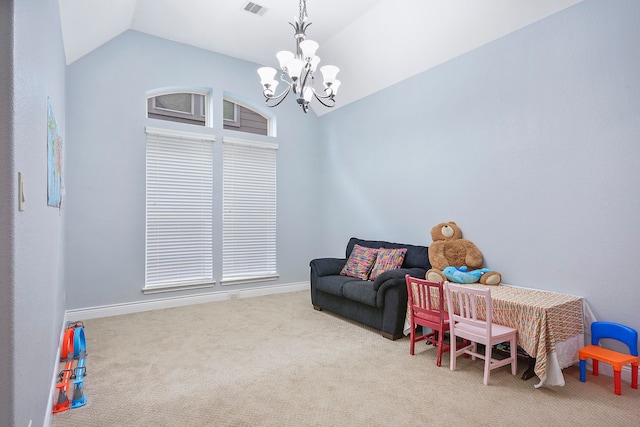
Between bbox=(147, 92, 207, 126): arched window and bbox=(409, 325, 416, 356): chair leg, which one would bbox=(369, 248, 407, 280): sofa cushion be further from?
bbox=(147, 92, 207, 126): arched window

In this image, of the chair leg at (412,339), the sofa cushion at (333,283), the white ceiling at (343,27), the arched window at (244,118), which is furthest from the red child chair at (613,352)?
the arched window at (244,118)

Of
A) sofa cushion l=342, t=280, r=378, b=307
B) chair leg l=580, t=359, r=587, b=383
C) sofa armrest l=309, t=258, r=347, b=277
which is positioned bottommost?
chair leg l=580, t=359, r=587, b=383

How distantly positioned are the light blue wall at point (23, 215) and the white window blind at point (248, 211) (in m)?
3.34

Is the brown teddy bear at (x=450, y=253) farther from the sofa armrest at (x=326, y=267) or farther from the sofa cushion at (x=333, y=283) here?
the sofa armrest at (x=326, y=267)

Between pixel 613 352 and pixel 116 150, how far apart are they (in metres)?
5.43

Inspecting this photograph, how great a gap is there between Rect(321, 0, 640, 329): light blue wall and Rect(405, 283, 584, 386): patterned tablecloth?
28 cm

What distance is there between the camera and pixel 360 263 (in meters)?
4.52

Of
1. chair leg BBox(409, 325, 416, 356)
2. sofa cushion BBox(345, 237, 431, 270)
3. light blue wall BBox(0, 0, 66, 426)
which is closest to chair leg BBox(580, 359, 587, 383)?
chair leg BBox(409, 325, 416, 356)

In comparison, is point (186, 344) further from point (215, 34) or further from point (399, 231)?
point (215, 34)

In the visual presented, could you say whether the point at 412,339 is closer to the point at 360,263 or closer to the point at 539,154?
the point at 360,263

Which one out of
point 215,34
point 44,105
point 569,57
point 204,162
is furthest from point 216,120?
point 569,57

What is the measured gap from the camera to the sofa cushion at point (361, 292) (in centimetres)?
375

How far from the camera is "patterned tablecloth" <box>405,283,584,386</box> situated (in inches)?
101

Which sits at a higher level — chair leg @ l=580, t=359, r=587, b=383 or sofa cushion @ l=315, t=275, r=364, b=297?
sofa cushion @ l=315, t=275, r=364, b=297
